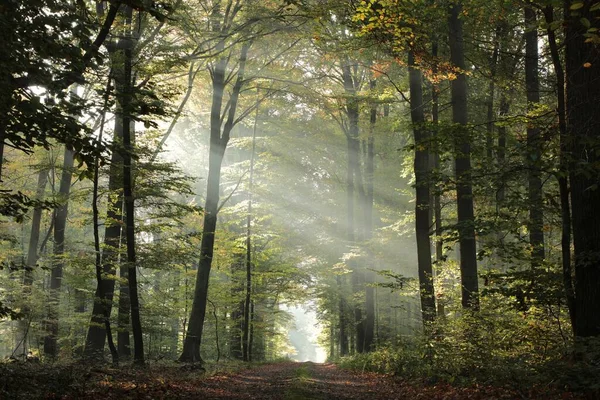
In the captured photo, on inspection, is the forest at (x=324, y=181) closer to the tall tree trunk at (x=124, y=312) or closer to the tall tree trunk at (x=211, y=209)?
the tall tree trunk at (x=211, y=209)

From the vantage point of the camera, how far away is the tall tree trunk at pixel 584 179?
710 centimetres

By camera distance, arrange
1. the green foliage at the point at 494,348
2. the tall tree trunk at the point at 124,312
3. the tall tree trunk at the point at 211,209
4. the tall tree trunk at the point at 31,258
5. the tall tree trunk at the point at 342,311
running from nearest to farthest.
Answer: the green foliage at the point at 494,348 → the tall tree trunk at the point at 124,312 → the tall tree trunk at the point at 31,258 → the tall tree trunk at the point at 211,209 → the tall tree trunk at the point at 342,311

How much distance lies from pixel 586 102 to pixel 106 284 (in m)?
13.1

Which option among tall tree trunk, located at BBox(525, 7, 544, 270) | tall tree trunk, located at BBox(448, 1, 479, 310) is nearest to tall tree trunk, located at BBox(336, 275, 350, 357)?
tall tree trunk, located at BBox(525, 7, 544, 270)

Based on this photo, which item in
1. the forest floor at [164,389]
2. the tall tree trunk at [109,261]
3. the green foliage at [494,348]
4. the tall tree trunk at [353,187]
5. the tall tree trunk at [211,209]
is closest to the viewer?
the forest floor at [164,389]

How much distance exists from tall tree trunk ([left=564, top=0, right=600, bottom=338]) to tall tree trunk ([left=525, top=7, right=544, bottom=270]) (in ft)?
1.78

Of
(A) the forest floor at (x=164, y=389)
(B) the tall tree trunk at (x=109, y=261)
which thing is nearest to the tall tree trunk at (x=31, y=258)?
(B) the tall tree trunk at (x=109, y=261)

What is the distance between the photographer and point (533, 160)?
669 cm

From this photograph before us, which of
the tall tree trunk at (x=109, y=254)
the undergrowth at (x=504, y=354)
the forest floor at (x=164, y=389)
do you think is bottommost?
the forest floor at (x=164, y=389)

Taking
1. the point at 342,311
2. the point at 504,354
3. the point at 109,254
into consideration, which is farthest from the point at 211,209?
the point at 342,311

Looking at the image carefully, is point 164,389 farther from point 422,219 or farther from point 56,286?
point 56,286

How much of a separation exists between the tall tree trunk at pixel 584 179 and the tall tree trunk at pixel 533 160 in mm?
542

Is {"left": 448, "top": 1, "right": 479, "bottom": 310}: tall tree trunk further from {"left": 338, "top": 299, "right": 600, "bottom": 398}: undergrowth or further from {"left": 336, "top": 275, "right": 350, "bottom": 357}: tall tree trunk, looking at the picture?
{"left": 336, "top": 275, "right": 350, "bottom": 357}: tall tree trunk

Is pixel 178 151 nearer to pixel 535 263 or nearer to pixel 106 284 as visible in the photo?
pixel 106 284
